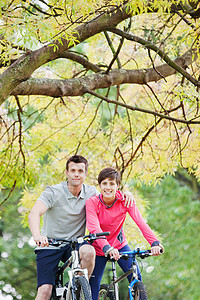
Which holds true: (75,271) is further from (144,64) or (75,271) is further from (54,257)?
(144,64)

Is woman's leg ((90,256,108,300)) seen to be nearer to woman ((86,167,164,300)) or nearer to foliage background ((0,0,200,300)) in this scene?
woman ((86,167,164,300))

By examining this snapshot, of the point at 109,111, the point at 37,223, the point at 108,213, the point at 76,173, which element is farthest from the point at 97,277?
the point at 109,111

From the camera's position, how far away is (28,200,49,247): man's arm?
3293 millimetres

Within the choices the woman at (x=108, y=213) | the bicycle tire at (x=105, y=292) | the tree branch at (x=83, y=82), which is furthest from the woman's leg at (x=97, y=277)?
the tree branch at (x=83, y=82)

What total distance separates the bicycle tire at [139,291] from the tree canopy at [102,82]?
1.77 meters

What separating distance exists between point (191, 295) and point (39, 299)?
952 centimetres

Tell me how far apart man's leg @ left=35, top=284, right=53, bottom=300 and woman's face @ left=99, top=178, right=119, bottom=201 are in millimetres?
869

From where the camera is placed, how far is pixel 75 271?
132 inches

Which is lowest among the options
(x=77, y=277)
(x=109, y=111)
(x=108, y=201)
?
(x=77, y=277)

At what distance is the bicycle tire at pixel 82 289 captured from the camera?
317 centimetres

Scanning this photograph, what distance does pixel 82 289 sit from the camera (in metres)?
3.21

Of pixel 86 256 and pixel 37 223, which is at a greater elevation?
pixel 37 223

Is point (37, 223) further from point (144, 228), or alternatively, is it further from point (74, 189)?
point (144, 228)

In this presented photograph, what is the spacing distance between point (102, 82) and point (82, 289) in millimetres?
2855
